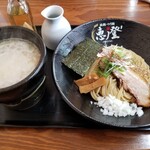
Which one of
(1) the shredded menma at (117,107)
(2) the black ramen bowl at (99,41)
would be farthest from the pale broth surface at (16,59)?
(1) the shredded menma at (117,107)

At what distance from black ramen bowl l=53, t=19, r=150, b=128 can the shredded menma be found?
0.02 meters

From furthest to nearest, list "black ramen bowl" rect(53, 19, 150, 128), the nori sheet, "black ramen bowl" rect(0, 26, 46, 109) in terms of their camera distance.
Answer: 1. the nori sheet
2. "black ramen bowl" rect(53, 19, 150, 128)
3. "black ramen bowl" rect(0, 26, 46, 109)

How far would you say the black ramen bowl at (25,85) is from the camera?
833 millimetres

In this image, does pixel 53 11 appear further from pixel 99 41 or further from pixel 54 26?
pixel 99 41

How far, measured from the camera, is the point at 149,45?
1196mm

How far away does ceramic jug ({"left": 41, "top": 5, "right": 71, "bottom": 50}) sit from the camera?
1164 mm

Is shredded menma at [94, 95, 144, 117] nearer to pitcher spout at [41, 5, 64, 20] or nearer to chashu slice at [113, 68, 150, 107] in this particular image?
chashu slice at [113, 68, 150, 107]

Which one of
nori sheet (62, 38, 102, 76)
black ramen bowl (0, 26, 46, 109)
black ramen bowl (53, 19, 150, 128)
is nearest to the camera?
black ramen bowl (0, 26, 46, 109)

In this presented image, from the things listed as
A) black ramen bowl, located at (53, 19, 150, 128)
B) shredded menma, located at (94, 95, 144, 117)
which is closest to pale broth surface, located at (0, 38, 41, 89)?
black ramen bowl, located at (53, 19, 150, 128)

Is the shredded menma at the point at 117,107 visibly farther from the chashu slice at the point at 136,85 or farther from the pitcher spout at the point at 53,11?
the pitcher spout at the point at 53,11

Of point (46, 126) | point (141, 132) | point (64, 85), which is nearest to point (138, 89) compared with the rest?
point (141, 132)

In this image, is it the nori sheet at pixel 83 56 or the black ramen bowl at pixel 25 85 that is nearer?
the black ramen bowl at pixel 25 85

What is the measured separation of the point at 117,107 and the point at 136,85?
16cm

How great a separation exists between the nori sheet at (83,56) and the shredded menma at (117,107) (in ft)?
0.60
